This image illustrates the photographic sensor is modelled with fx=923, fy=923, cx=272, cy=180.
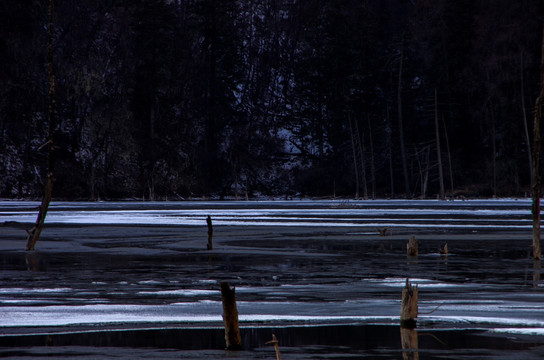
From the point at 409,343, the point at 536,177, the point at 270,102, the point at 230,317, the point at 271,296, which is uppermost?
the point at 270,102

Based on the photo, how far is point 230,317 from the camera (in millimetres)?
11734

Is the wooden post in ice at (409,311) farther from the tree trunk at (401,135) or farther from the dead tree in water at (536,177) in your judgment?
the tree trunk at (401,135)

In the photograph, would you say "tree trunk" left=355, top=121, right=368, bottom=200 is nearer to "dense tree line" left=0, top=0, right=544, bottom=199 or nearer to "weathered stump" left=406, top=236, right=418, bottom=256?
"dense tree line" left=0, top=0, right=544, bottom=199

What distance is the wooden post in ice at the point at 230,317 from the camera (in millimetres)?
11484

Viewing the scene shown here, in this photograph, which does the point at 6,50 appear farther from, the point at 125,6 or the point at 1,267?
the point at 1,267

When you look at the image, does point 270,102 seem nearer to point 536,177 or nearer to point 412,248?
point 412,248

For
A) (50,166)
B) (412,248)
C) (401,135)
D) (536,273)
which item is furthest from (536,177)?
(401,135)

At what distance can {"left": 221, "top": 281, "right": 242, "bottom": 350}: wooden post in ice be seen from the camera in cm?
1148

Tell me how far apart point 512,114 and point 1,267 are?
232 ft

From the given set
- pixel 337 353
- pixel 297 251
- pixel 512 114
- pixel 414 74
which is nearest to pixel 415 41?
pixel 414 74

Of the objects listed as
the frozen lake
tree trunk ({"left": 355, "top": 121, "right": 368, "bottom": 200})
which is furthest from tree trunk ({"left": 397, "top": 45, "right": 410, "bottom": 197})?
the frozen lake

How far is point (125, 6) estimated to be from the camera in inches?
4023

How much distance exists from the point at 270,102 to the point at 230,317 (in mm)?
100321

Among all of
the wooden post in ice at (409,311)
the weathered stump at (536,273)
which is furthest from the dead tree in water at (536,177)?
the wooden post in ice at (409,311)
